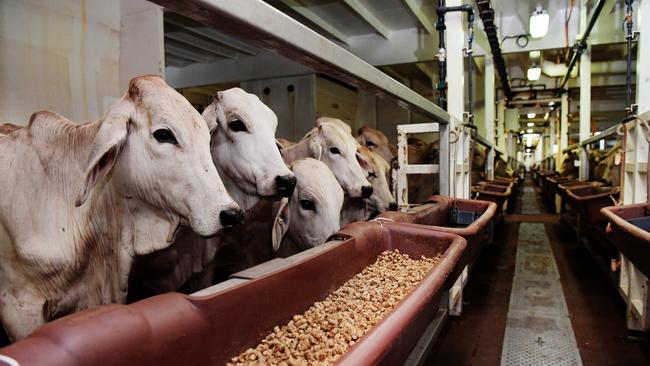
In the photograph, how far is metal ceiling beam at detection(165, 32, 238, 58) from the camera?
5.04 m

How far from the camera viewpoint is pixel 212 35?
→ 513cm

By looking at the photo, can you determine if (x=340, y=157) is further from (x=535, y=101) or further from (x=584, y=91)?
(x=535, y=101)

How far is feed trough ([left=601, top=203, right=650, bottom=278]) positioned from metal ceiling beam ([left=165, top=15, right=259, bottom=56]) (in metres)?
4.04

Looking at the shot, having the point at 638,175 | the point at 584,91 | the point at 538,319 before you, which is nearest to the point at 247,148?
the point at 538,319

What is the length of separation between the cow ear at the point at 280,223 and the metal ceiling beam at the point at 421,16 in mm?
3690

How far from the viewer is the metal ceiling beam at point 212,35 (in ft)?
14.8

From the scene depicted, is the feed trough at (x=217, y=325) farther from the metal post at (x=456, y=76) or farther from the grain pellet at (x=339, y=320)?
the metal post at (x=456, y=76)

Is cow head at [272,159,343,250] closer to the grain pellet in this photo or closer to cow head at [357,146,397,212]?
the grain pellet

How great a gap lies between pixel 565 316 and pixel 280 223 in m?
2.24

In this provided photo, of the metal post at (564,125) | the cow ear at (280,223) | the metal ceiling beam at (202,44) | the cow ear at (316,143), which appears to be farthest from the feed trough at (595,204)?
the metal post at (564,125)

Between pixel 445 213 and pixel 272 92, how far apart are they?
13.9 ft

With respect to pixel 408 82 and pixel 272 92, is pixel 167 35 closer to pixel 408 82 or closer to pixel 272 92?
pixel 272 92

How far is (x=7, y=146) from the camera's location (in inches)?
47.6

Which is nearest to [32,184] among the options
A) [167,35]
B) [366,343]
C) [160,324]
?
[160,324]
